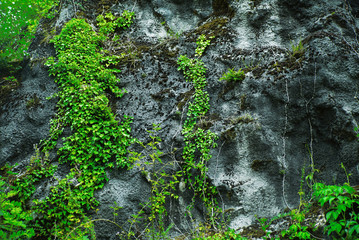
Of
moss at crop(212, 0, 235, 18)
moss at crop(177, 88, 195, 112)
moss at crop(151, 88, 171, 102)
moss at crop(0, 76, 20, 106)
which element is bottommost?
moss at crop(177, 88, 195, 112)

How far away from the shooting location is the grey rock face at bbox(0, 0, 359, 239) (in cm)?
446

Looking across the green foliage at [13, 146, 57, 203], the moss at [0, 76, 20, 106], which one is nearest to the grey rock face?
the moss at [0, 76, 20, 106]

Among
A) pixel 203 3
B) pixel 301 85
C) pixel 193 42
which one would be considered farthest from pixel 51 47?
pixel 301 85

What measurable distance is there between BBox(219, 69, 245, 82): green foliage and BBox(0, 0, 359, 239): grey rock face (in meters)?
0.14

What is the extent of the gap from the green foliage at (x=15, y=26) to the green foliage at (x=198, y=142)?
5.17 meters

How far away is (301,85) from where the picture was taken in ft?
15.8

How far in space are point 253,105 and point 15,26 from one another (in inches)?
298

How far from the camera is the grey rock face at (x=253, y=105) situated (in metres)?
4.46

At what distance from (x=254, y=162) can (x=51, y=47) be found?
20.1 feet

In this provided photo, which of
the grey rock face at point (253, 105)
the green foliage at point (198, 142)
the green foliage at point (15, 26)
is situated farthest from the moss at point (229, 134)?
the green foliage at point (15, 26)

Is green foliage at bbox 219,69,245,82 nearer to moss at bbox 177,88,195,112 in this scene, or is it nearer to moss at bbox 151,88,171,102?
moss at bbox 177,88,195,112

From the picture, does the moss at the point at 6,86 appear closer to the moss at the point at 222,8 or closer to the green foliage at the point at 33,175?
the green foliage at the point at 33,175

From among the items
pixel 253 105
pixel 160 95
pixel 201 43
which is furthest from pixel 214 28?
pixel 253 105

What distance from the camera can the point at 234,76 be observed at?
17.3ft
